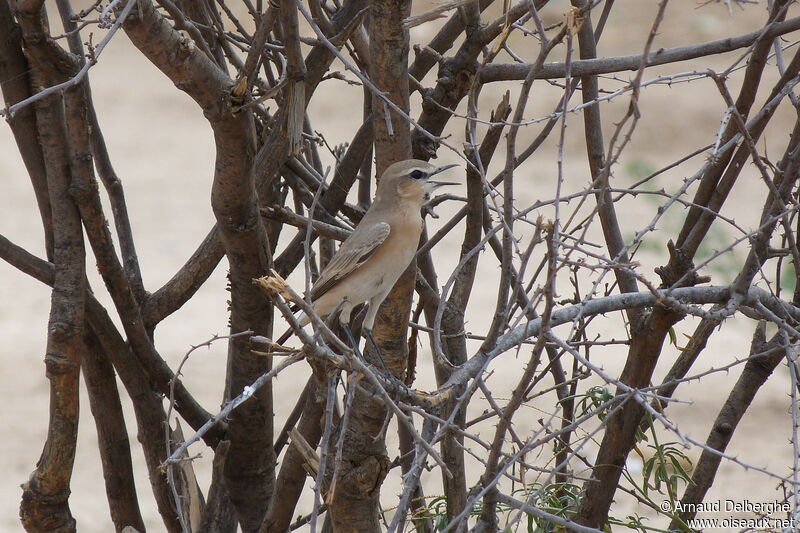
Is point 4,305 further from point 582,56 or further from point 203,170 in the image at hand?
point 582,56

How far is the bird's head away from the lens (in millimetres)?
3584

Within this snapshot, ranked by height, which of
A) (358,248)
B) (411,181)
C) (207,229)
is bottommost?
(358,248)

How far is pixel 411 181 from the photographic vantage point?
13.3ft

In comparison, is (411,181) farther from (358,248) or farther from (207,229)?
(207,229)

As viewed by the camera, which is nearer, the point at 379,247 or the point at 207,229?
the point at 379,247

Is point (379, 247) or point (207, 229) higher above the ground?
point (207, 229)

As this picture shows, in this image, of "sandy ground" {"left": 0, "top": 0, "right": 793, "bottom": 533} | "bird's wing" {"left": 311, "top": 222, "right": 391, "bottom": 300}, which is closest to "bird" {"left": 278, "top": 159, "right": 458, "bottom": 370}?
"bird's wing" {"left": 311, "top": 222, "right": 391, "bottom": 300}

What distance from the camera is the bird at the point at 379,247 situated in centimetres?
402

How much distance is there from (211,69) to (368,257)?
1.22 meters

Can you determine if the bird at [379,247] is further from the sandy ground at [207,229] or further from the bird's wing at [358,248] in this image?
the sandy ground at [207,229]

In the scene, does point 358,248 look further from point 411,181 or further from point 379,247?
point 411,181

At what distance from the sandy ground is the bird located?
1.20 meters

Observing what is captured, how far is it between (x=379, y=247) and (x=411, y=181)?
1.08 ft

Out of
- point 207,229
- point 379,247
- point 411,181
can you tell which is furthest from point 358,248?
point 207,229
